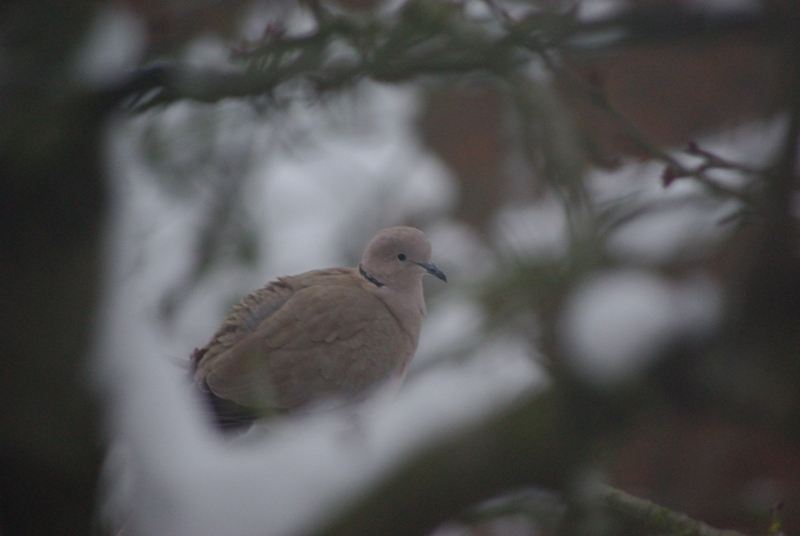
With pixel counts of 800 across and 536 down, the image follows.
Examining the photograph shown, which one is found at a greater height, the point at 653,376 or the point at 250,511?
the point at 653,376

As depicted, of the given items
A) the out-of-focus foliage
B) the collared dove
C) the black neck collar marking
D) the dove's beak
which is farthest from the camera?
the black neck collar marking

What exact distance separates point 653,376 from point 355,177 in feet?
5.84

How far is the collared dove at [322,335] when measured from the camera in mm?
1745

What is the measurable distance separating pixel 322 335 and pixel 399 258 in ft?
0.93

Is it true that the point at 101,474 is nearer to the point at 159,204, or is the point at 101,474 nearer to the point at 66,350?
the point at 66,350

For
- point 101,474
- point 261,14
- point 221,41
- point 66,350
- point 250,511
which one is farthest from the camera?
point 261,14

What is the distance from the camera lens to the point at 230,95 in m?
1.76

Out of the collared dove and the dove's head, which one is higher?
the dove's head

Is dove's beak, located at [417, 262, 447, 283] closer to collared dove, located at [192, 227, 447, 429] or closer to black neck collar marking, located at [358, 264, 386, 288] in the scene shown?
collared dove, located at [192, 227, 447, 429]

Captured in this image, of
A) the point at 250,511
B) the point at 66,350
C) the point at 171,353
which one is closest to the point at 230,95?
the point at 171,353

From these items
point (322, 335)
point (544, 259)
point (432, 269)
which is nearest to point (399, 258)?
point (432, 269)

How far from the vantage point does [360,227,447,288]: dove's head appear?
196cm

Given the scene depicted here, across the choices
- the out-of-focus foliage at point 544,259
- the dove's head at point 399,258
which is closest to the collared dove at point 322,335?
the dove's head at point 399,258

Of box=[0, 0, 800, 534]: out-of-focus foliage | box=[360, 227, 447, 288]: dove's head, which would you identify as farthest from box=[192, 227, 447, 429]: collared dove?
box=[0, 0, 800, 534]: out-of-focus foliage
